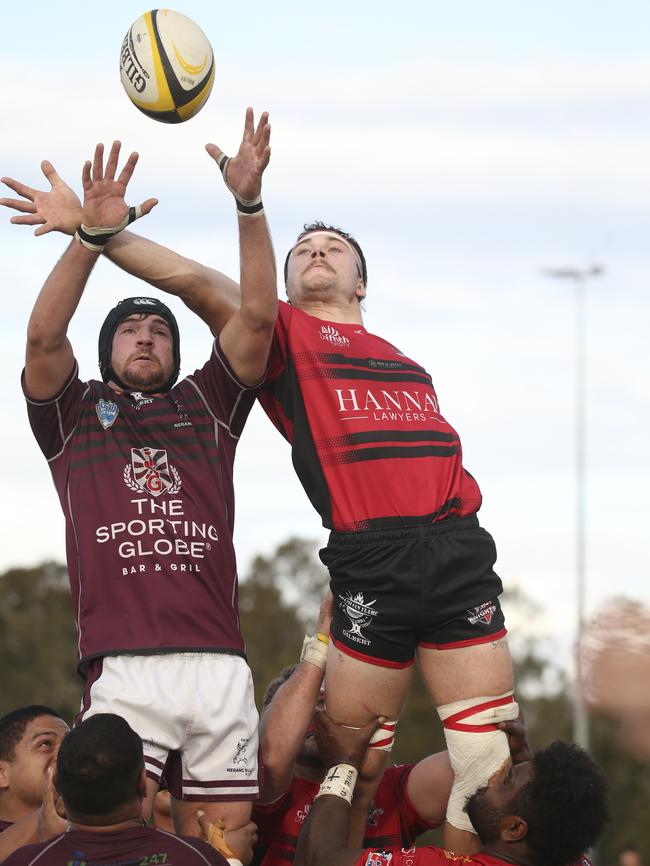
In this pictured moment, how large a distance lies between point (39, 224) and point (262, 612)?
121 ft

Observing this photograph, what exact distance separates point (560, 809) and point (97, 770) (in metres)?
2.02

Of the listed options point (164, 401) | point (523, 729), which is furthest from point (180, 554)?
point (523, 729)

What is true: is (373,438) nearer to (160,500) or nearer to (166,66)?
(160,500)

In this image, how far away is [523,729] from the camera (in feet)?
21.0

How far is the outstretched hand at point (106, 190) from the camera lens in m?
6.12

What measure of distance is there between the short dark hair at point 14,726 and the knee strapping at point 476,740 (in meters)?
2.28

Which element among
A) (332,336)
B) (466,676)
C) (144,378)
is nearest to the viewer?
(466,676)

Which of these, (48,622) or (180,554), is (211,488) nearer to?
(180,554)

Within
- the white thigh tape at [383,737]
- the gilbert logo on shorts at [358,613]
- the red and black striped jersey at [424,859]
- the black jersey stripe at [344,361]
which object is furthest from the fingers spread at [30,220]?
the red and black striped jersey at [424,859]

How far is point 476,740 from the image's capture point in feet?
20.1

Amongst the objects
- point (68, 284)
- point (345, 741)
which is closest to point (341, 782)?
point (345, 741)

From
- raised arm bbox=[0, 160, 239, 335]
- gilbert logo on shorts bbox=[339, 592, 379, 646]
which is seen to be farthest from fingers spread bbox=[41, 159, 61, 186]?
gilbert logo on shorts bbox=[339, 592, 379, 646]

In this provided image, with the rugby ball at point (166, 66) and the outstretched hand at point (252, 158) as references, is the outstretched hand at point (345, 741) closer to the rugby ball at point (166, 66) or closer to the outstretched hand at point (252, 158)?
the outstretched hand at point (252, 158)

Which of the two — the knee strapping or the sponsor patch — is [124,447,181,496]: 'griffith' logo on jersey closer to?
the knee strapping
